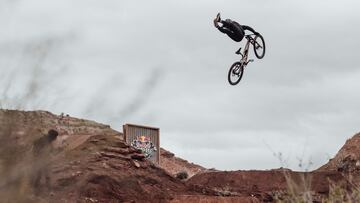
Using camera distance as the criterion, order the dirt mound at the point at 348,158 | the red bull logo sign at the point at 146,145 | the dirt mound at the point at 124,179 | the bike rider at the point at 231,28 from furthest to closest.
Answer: the red bull logo sign at the point at 146,145, the dirt mound at the point at 348,158, the dirt mound at the point at 124,179, the bike rider at the point at 231,28

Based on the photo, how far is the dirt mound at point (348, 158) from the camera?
124ft

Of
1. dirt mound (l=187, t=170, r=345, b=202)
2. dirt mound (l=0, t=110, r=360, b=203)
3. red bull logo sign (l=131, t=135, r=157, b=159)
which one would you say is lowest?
dirt mound (l=0, t=110, r=360, b=203)

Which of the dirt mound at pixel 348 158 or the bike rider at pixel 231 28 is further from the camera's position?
the dirt mound at pixel 348 158

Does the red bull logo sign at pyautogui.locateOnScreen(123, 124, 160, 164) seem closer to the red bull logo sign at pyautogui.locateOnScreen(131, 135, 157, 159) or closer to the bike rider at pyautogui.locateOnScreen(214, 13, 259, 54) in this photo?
the red bull logo sign at pyautogui.locateOnScreen(131, 135, 157, 159)

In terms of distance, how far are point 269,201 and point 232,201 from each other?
2.73 m

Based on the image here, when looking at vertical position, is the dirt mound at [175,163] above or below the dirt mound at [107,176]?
above

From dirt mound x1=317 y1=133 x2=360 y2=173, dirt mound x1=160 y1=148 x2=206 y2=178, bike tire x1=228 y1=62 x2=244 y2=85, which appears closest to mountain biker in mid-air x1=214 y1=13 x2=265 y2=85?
bike tire x1=228 y1=62 x2=244 y2=85

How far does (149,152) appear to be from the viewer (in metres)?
48.4

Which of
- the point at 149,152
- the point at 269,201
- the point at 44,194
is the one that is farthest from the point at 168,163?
the point at 44,194

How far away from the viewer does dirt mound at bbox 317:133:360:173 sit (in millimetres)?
37728

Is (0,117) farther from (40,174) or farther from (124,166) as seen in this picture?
(124,166)

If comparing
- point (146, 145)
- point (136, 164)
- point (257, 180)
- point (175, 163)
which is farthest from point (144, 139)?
point (136, 164)

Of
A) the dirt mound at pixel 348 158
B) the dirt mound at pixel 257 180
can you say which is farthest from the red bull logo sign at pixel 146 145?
the dirt mound at pixel 348 158

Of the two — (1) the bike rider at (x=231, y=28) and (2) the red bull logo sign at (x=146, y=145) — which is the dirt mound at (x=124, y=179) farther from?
(2) the red bull logo sign at (x=146, y=145)
